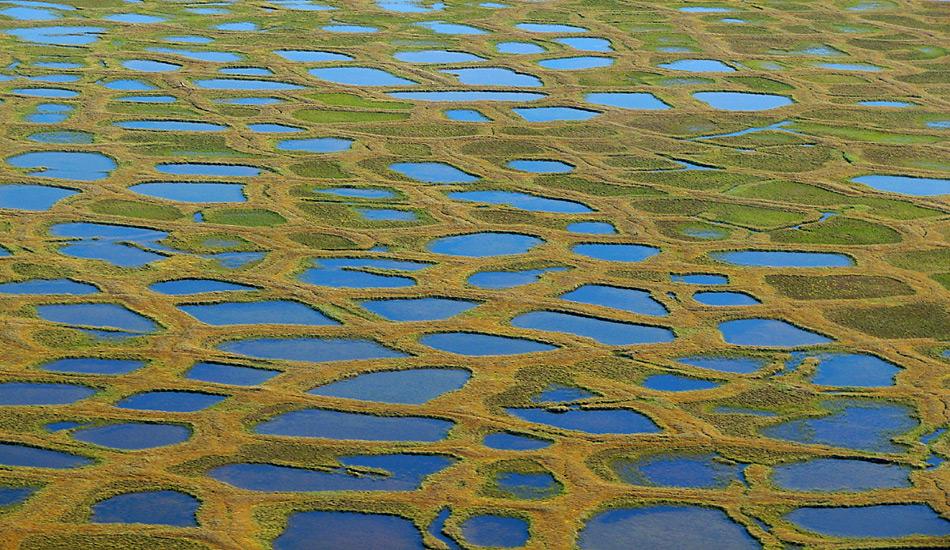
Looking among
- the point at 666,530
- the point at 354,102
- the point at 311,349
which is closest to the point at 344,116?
the point at 354,102

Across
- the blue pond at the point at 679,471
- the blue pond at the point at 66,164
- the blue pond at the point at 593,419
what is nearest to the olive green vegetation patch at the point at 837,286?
the blue pond at the point at 593,419

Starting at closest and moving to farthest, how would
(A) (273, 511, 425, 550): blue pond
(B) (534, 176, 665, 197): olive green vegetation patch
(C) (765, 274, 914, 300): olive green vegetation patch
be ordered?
(A) (273, 511, 425, 550): blue pond < (C) (765, 274, 914, 300): olive green vegetation patch < (B) (534, 176, 665, 197): olive green vegetation patch

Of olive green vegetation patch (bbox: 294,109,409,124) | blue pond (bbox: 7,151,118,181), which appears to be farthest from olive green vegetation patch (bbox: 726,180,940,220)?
blue pond (bbox: 7,151,118,181)

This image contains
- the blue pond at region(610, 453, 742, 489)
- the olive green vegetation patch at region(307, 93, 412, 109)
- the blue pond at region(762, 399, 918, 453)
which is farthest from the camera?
the olive green vegetation patch at region(307, 93, 412, 109)

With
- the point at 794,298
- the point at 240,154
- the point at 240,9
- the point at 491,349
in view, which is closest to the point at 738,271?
the point at 794,298

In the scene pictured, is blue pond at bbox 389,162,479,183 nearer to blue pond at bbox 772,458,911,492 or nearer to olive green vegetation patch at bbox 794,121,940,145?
olive green vegetation patch at bbox 794,121,940,145

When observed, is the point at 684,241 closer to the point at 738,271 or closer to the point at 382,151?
the point at 738,271
